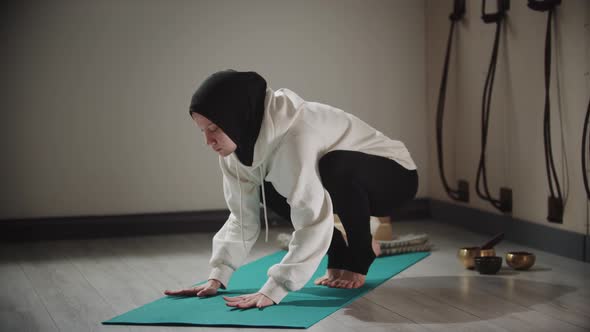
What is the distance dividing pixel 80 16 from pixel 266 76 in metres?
1.03

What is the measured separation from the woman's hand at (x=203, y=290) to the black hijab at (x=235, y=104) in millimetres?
441

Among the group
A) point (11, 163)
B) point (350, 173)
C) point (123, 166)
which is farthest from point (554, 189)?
point (11, 163)

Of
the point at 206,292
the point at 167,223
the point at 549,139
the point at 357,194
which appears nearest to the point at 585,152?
the point at 549,139

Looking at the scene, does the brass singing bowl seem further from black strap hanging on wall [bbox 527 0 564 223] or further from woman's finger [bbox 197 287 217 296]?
woman's finger [bbox 197 287 217 296]

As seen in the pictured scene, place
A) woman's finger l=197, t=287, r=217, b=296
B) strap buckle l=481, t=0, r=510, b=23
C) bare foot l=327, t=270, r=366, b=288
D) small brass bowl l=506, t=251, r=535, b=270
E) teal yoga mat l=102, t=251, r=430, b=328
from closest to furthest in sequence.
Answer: teal yoga mat l=102, t=251, r=430, b=328 → woman's finger l=197, t=287, r=217, b=296 → bare foot l=327, t=270, r=366, b=288 → small brass bowl l=506, t=251, r=535, b=270 → strap buckle l=481, t=0, r=510, b=23

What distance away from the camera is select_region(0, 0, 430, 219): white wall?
372cm

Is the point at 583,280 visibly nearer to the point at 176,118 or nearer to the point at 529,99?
the point at 529,99

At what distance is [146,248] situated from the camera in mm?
3490

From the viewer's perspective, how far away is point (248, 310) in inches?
87.2

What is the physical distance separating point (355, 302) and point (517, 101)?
143 cm

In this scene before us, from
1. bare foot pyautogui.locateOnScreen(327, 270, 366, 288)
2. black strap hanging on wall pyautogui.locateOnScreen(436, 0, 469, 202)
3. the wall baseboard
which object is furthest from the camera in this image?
black strap hanging on wall pyautogui.locateOnScreen(436, 0, 469, 202)

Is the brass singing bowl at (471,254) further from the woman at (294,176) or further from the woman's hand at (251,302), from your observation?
the woman's hand at (251,302)

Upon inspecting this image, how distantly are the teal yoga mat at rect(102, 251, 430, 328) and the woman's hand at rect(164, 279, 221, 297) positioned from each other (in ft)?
0.07

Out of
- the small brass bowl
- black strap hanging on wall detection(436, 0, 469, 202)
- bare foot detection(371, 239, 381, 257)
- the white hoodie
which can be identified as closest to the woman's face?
the white hoodie
